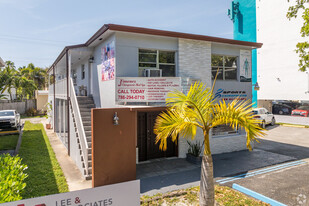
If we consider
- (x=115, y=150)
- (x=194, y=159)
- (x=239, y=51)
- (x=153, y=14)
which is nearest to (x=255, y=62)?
(x=239, y=51)

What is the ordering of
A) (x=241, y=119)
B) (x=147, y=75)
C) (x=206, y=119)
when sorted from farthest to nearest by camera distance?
(x=147, y=75), (x=206, y=119), (x=241, y=119)

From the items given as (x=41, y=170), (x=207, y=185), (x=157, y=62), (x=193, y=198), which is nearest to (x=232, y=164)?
(x=193, y=198)

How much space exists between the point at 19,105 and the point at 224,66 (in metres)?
30.7

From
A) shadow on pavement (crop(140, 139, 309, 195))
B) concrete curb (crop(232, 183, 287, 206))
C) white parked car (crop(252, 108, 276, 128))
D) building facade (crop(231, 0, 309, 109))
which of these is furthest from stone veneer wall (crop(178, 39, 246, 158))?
building facade (crop(231, 0, 309, 109))

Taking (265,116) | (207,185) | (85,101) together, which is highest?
(85,101)

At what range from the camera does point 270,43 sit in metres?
25.5

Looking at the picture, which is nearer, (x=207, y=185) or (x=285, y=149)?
(x=207, y=185)

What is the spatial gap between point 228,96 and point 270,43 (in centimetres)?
1686

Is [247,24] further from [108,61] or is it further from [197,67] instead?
[108,61]

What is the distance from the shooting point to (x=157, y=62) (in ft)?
37.3

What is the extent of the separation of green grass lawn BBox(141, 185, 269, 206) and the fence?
102 ft

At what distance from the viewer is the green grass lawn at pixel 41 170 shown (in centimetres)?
757

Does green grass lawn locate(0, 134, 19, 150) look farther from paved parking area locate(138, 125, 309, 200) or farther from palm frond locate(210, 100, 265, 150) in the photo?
palm frond locate(210, 100, 265, 150)

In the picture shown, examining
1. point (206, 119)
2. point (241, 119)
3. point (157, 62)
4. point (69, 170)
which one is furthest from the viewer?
point (157, 62)
